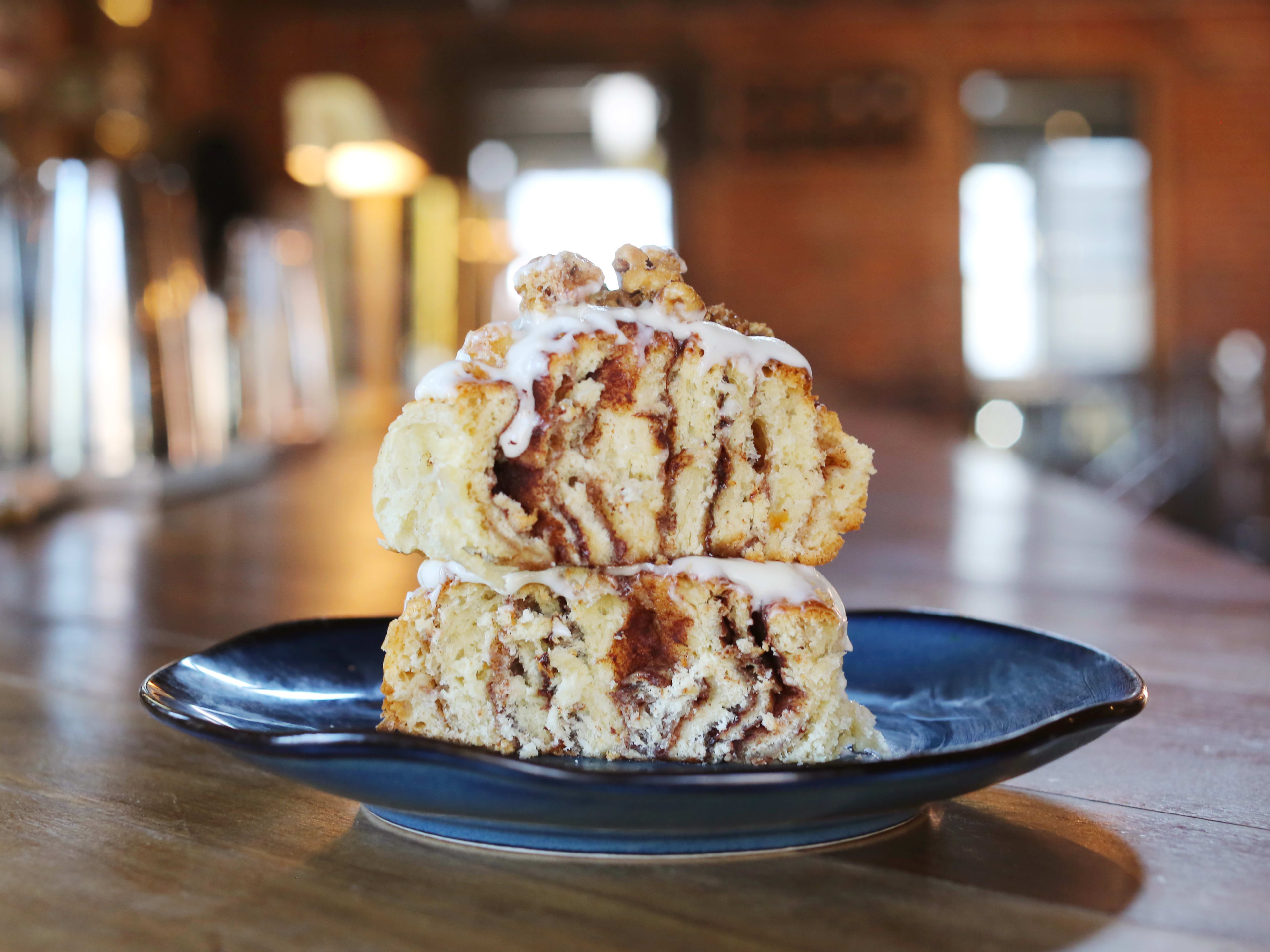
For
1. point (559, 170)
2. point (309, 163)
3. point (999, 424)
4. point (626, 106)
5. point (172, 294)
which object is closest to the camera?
point (172, 294)

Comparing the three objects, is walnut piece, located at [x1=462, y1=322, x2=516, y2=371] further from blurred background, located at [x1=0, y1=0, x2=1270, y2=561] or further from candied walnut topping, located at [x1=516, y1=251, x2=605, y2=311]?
blurred background, located at [x1=0, y1=0, x2=1270, y2=561]

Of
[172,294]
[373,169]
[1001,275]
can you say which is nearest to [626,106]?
[1001,275]

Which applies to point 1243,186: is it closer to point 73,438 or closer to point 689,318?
point 73,438

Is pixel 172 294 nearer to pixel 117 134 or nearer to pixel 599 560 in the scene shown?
pixel 117 134

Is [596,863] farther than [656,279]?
No

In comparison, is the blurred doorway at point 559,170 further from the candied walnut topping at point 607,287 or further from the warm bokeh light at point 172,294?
the candied walnut topping at point 607,287

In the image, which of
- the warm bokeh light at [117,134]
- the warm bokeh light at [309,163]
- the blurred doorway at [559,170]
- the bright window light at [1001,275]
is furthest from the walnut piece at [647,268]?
the bright window light at [1001,275]

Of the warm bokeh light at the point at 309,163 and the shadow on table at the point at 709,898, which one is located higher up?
the warm bokeh light at the point at 309,163

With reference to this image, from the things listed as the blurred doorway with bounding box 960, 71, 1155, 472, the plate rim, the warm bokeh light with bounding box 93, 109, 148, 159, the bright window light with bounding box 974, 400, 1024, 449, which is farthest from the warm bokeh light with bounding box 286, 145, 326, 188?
the bright window light with bounding box 974, 400, 1024, 449
